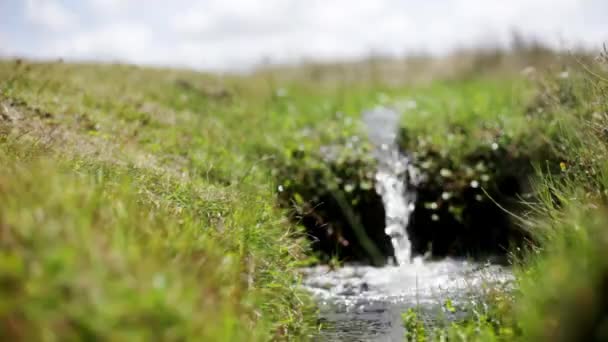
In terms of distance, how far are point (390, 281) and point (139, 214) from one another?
404 cm

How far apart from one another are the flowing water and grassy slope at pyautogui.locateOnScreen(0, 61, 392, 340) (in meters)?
0.45

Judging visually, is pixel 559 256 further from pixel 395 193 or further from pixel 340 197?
pixel 395 193

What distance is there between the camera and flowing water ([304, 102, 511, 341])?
5648 mm

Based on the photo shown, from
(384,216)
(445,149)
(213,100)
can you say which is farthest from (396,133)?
(213,100)

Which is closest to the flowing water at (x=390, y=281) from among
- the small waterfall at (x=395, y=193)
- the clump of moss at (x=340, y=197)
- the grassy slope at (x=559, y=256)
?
the small waterfall at (x=395, y=193)

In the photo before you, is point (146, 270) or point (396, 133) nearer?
point (146, 270)

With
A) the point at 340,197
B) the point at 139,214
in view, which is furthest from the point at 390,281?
the point at 139,214

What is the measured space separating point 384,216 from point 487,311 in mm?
4150

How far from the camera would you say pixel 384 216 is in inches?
344

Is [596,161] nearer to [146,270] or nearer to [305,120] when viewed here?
[146,270]

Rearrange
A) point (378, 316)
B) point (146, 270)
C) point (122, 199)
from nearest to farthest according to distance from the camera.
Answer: point (146, 270) → point (122, 199) → point (378, 316)

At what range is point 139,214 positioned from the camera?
391cm

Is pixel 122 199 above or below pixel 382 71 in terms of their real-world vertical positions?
below

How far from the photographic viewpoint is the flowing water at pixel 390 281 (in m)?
5.65
